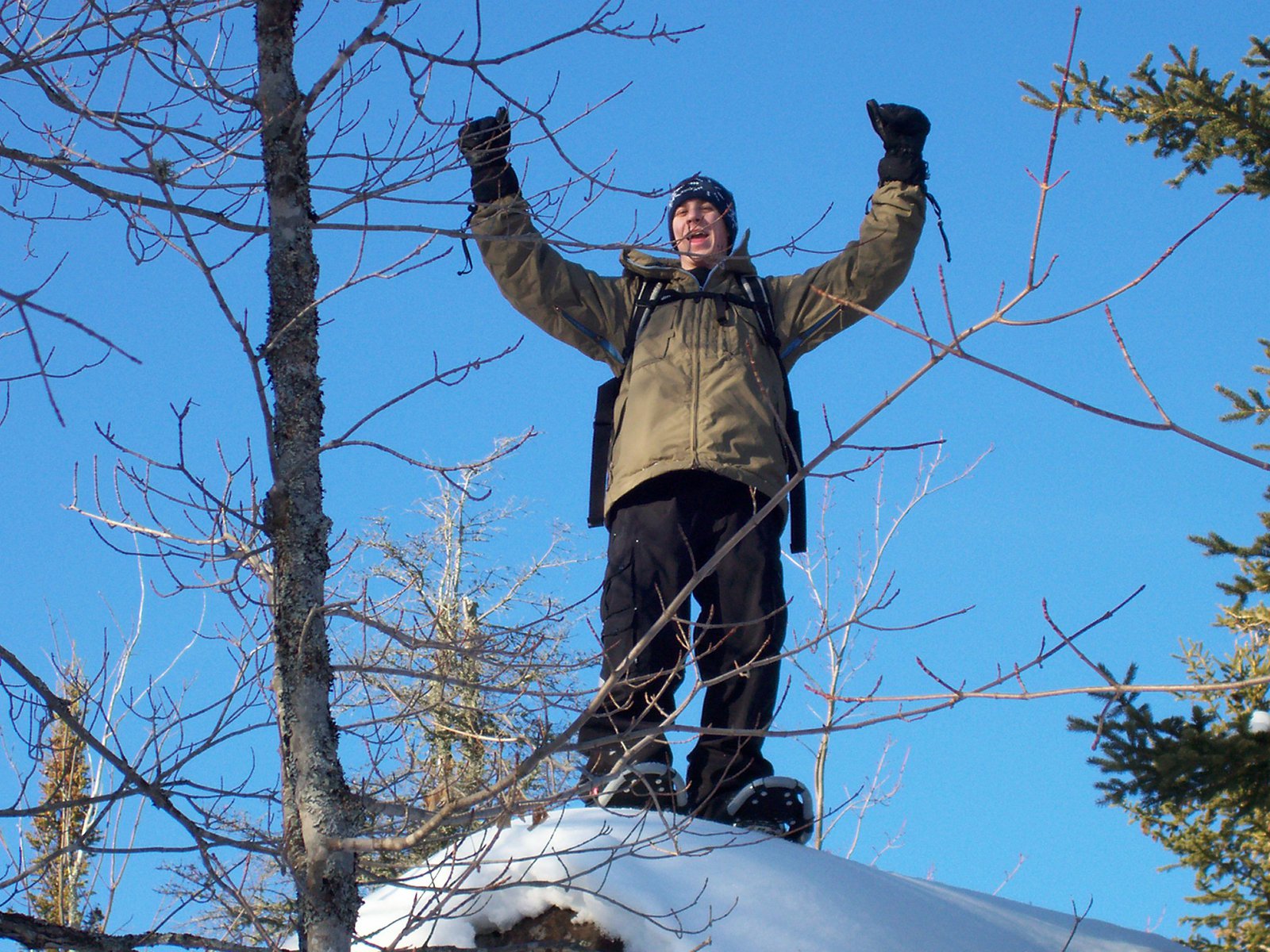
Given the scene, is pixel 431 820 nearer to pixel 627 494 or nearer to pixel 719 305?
pixel 627 494

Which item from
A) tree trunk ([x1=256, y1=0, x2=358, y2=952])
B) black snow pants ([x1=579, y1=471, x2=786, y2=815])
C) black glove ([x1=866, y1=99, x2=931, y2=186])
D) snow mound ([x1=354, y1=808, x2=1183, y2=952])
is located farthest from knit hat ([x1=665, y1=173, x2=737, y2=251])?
snow mound ([x1=354, y1=808, x2=1183, y2=952])

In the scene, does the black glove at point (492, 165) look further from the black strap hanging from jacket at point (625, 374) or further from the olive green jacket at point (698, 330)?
the black strap hanging from jacket at point (625, 374)

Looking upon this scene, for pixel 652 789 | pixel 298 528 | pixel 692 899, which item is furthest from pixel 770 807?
pixel 298 528

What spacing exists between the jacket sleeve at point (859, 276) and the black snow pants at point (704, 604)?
666mm

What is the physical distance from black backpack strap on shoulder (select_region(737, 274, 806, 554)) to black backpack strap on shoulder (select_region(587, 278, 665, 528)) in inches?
12.9

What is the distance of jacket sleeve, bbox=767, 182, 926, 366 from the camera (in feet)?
14.3

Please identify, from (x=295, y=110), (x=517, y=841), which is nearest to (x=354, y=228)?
(x=295, y=110)

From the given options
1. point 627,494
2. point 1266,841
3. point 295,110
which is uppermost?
point 295,110

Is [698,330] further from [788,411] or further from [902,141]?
[902,141]

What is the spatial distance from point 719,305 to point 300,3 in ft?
5.48

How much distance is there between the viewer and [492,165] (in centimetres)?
395

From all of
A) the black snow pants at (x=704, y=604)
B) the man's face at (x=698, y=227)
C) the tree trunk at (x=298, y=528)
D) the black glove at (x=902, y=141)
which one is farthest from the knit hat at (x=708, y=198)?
the tree trunk at (x=298, y=528)

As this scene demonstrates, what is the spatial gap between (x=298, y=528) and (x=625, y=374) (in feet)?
5.68

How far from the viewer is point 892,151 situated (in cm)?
446
